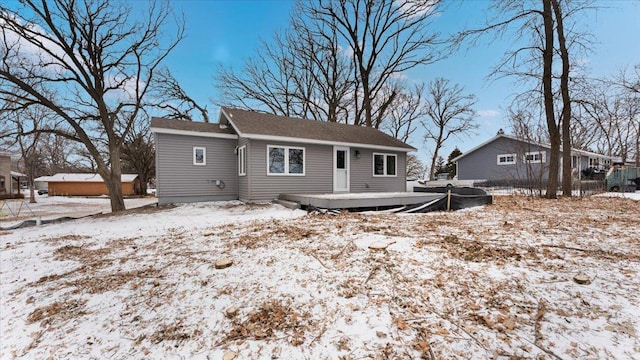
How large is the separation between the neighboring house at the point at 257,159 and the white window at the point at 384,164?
50 millimetres

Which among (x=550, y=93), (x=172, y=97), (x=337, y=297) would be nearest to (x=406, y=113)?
(x=550, y=93)

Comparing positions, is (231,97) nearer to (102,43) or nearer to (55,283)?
(102,43)

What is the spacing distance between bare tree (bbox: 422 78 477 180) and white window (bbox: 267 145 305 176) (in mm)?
20302

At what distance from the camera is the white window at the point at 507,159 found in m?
19.7

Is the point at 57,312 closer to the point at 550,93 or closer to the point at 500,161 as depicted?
the point at 550,93

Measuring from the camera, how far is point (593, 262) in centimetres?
302

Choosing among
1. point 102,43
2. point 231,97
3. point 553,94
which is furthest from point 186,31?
point 553,94

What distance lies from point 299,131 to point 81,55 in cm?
822

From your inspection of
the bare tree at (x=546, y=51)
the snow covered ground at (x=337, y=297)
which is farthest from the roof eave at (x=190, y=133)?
the bare tree at (x=546, y=51)

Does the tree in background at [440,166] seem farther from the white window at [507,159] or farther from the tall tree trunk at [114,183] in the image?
the tall tree trunk at [114,183]

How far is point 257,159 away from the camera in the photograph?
9.84 metres

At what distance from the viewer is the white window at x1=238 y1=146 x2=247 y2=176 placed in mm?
10102

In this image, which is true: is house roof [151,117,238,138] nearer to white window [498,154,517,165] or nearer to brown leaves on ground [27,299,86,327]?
brown leaves on ground [27,299,86,327]

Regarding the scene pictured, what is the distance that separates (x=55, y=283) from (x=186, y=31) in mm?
11386
